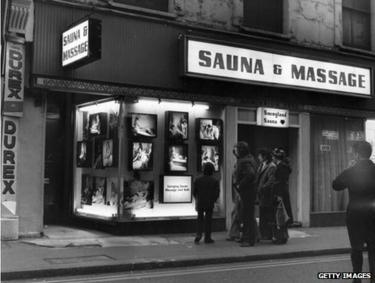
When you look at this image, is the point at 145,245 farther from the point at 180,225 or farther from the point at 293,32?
the point at 293,32

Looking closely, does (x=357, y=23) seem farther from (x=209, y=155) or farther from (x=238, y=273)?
(x=238, y=273)

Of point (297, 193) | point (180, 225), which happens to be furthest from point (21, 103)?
point (297, 193)

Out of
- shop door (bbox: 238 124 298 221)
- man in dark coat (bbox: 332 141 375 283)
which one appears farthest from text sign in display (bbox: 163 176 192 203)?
man in dark coat (bbox: 332 141 375 283)

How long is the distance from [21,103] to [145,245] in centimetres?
371

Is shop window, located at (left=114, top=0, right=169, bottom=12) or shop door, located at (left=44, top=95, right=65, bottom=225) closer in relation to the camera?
shop window, located at (left=114, top=0, right=169, bottom=12)

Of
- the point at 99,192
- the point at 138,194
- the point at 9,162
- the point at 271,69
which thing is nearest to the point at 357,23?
the point at 271,69

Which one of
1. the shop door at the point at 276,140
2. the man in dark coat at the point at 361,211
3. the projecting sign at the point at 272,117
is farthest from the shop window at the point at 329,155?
the man in dark coat at the point at 361,211

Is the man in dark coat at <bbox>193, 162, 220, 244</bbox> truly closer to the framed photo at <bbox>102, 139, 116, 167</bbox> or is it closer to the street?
the street

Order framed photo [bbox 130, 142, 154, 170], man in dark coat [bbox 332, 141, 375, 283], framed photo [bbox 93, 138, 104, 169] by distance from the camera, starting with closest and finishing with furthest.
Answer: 1. man in dark coat [bbox 332, 141, 375, 283]
2. framed photo [bbox 130, 142, 154, 170]
3. framed photo [bbox 93, 138, 104, 169]

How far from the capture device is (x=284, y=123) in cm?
1447

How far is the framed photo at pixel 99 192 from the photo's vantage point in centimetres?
1265

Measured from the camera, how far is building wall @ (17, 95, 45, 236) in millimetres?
11055

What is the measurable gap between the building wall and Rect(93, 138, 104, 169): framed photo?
1663 millimetres

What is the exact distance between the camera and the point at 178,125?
1284cm
